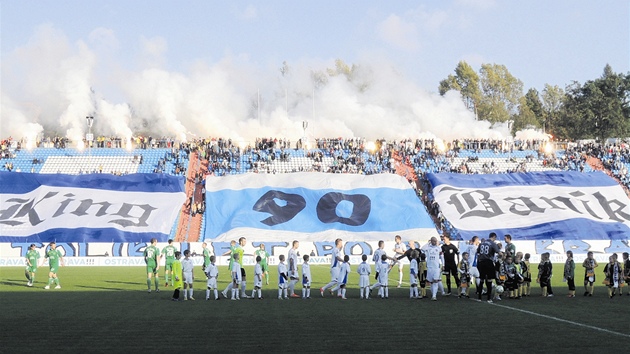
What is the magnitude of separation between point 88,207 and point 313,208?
17.0m

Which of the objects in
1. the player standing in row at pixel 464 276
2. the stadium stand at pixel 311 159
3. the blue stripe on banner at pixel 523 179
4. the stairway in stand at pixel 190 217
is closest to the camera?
the player standing in row at pixel 464 276

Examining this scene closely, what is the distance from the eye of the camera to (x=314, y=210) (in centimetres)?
5875

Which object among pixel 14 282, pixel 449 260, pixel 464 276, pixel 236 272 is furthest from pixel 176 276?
pixel 14 282

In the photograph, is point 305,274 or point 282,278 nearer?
point 282,278

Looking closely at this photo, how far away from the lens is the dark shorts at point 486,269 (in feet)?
77.0

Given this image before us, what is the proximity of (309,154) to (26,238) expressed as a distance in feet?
91.5

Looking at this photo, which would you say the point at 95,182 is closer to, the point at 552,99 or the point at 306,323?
the point at 306,323

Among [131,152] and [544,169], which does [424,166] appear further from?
[131,152]

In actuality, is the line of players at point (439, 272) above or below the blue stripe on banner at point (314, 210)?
below

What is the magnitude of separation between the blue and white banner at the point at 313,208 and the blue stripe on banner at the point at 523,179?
3679 mm

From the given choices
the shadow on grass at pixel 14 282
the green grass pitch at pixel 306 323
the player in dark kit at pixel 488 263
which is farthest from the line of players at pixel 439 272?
the shadow on grass at pixel 14 282

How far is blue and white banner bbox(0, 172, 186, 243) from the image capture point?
53.9 meters

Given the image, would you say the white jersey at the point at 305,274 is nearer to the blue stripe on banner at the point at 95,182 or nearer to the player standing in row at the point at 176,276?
the player standing in row at the point at 176,276

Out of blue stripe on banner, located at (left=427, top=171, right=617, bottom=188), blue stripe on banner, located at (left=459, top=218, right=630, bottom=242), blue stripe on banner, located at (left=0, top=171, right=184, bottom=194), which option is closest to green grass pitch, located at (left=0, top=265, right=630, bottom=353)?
blue stripe on banner, located at (left=459, top=218, right=630, bottom=242)
